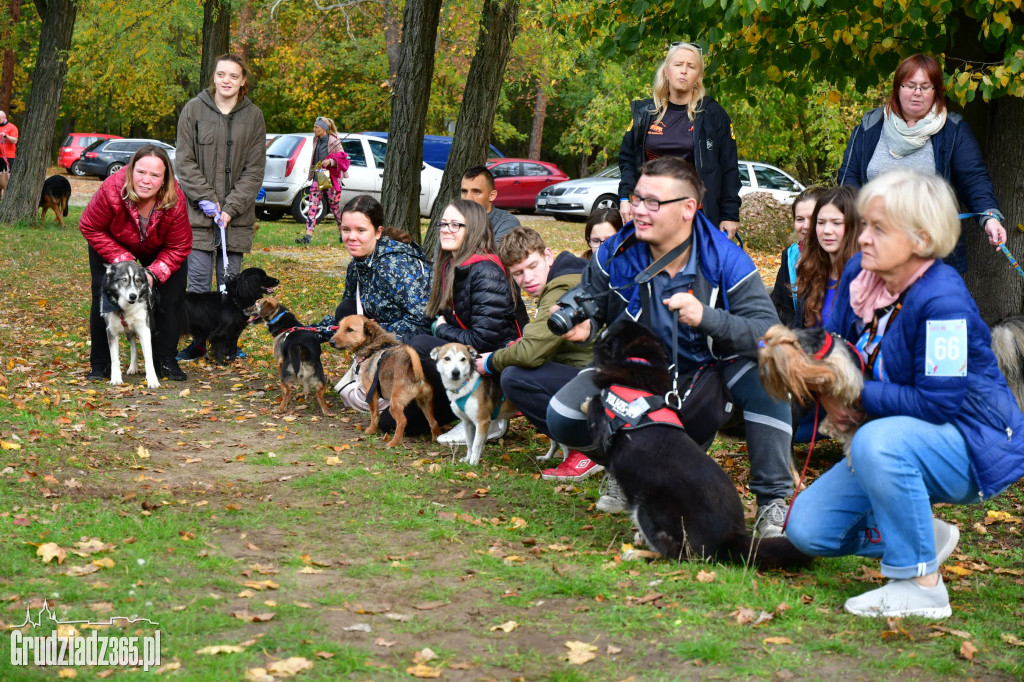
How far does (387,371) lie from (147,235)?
2.59 metres

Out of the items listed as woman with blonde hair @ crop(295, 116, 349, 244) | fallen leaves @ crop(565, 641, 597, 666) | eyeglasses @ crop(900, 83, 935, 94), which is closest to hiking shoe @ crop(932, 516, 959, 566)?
fallen leaves @ crop(565, 641, 597, 666)

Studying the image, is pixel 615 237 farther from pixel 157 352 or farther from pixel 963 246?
A: pixel 157 352

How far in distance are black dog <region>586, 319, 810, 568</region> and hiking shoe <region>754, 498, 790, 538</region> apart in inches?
16.7

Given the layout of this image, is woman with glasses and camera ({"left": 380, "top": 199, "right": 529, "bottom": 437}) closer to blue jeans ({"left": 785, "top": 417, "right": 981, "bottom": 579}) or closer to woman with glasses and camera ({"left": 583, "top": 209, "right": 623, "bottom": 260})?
woman with glasses and camera ({"left": 583, "top": 209, "right": 623, "bottom": 260})

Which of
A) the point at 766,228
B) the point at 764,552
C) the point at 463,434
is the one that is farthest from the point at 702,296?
the point at 766,228

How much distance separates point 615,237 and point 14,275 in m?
11.3

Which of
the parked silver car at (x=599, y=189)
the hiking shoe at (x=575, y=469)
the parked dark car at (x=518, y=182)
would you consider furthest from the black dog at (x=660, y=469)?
the parked dark car at (x=518, y=182)

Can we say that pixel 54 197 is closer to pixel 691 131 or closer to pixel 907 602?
pixel 691 131

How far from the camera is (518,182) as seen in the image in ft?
91.6

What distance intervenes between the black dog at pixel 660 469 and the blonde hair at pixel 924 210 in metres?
1.23

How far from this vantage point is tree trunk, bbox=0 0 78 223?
17891 millimetres

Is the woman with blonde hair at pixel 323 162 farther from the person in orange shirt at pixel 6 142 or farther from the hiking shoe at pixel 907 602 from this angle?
the hiking shoe at pixel 907 602

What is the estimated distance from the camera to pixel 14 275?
1336 cm

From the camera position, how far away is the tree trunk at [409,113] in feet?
37.8
